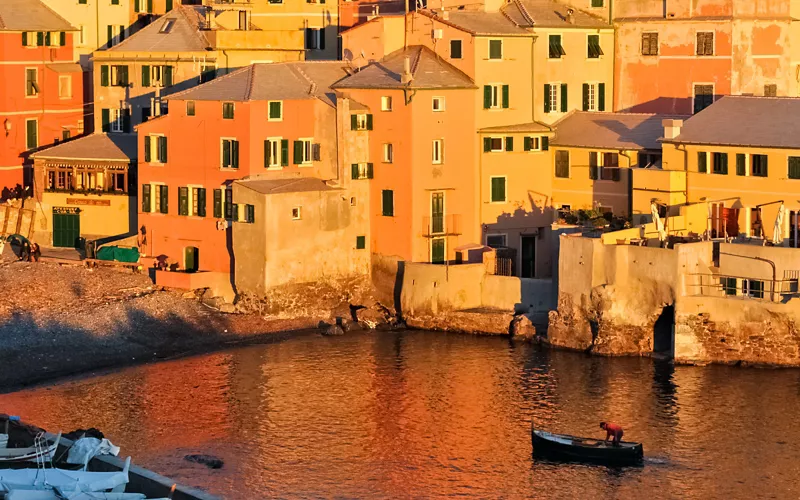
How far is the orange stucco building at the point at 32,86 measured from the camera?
10562 centimetres

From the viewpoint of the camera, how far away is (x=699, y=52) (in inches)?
3920

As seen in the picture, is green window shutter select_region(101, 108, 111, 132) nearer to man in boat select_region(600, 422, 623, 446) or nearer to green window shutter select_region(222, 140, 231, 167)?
green window shutter select_region(222, 140, 231, 167)

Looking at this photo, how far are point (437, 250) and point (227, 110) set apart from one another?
1204 centimetres

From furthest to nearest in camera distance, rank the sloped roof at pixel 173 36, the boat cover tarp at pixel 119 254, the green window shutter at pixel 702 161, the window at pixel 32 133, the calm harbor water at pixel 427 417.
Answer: the window at pixel 32 133 → the sloped roof at pixel 173 36 → the boat cover tarp at pixel 119 254 → the green window shutter at pixel 702 161 → the calm harbor water at pixel 427 417

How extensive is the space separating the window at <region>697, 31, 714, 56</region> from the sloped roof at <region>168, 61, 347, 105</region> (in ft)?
60.8

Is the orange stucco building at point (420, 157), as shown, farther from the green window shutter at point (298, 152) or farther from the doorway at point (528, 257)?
the doorway at point (528, 257)

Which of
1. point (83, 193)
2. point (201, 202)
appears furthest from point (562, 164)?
point (83, 193)

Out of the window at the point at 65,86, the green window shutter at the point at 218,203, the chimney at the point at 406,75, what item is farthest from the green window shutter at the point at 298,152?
the window at the point at 65,86

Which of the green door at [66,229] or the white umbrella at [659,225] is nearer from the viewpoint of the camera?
the white umbrella at [659,225]

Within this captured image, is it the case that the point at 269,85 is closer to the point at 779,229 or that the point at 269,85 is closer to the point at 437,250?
the point at 437,250

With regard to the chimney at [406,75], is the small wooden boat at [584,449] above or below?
below

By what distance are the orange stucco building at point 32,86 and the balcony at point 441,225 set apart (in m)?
24.1

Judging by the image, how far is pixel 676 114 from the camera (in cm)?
10025

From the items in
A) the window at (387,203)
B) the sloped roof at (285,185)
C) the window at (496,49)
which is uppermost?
the window at (496,49)
